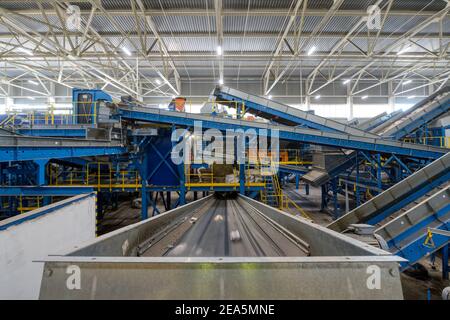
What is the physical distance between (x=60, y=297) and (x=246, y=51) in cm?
1270

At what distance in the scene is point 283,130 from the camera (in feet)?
19.9

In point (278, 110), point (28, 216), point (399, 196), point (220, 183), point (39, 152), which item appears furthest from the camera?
point (278, 110)

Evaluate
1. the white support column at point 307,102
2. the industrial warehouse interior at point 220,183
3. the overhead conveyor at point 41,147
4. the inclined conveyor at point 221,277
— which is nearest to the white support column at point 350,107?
the industrial warehouse interior at point 220,183

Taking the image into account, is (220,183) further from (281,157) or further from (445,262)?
(445,262)

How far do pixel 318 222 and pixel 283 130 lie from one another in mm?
4982

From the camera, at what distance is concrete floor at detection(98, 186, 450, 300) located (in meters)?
4.21

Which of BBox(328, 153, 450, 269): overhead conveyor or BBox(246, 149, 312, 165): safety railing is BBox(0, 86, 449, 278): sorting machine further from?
BBox(328, 153, 450, 269): overhead conveyor

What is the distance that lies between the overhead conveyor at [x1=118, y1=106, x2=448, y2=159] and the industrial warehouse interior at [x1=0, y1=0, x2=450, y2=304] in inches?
1.6

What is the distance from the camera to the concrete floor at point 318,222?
4210 mm

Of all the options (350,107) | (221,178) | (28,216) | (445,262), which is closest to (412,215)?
(445,262)

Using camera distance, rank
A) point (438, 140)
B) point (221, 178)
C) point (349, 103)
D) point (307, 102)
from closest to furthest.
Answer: point (221, 178) < point (438, 140) < point (307, 102) < point (349, 103)
